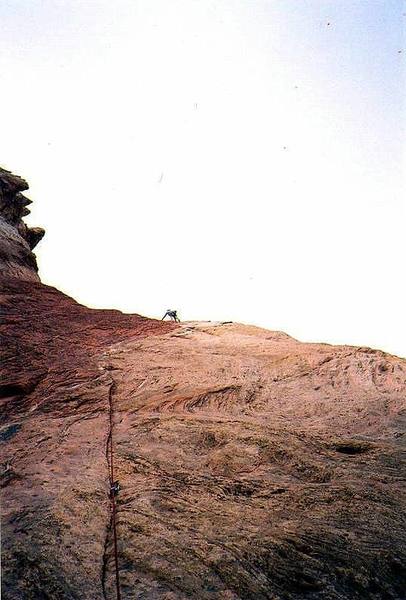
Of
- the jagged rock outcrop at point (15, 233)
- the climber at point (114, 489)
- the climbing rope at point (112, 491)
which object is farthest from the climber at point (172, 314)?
the climber at point (114, 489)

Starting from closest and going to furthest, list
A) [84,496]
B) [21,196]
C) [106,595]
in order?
[106,595] < [84,496] < [21,196]

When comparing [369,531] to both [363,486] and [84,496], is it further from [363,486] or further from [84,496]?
[84,496]

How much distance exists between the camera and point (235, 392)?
32.8 ft

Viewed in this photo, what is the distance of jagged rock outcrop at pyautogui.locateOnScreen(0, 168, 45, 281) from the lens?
17984 mm

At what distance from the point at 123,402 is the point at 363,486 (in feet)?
17.0

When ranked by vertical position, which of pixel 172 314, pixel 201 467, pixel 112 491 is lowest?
pixel 112 491

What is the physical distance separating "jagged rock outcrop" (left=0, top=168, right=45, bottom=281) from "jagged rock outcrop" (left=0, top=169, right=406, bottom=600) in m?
5.83

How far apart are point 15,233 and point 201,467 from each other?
17470 mm

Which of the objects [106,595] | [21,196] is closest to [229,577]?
[106,595]

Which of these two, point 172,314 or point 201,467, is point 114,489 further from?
point 172,314

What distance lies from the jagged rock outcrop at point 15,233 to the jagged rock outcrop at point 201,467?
583 cm

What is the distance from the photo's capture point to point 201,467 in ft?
25.1

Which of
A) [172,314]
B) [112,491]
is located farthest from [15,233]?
[112,491]

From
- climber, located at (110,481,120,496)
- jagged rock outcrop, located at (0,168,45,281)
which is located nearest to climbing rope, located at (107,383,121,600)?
climber, located at (110,481,120,496)
